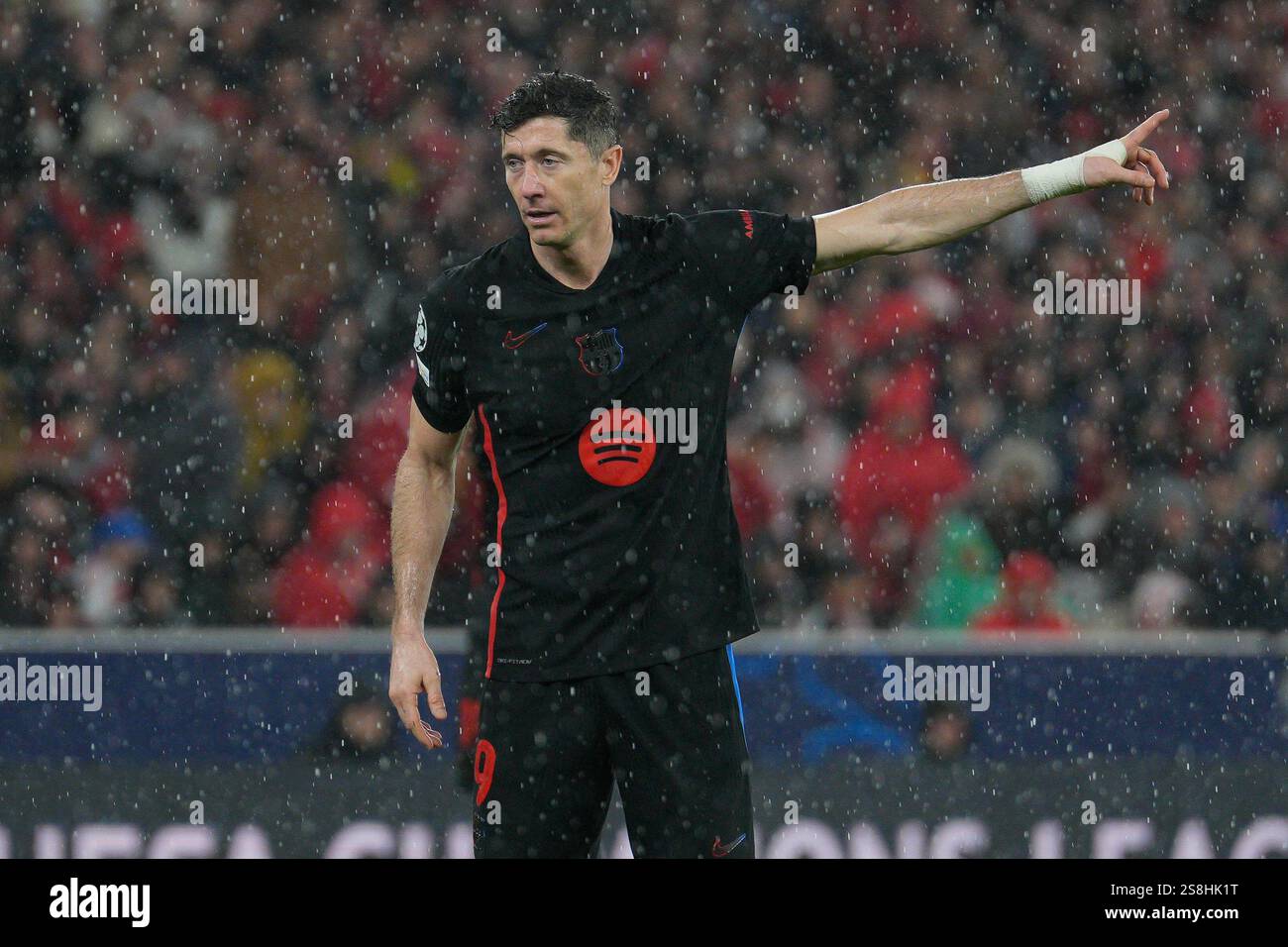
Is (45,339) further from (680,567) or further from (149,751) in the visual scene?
(680,567)

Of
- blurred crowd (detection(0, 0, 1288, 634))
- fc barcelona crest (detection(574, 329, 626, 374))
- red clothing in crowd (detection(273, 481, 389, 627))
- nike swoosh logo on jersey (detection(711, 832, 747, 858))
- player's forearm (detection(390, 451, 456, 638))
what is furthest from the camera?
blurred crowd (detection(0, 0, 1288, 634))

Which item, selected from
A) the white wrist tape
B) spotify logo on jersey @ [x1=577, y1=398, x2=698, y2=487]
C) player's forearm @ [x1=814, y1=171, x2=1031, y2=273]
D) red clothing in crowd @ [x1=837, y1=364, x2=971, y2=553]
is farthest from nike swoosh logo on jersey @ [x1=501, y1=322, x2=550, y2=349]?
red clothing in crowd @ [x1=837, y1=364, x2=971, y2=553]

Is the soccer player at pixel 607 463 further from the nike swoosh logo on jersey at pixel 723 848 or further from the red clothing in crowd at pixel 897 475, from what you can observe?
the red clothing in crowd at pixel 897 475

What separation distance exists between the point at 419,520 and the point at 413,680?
15.4 inches

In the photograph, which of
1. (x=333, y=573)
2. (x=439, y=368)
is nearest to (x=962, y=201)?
(x=439, y=368)

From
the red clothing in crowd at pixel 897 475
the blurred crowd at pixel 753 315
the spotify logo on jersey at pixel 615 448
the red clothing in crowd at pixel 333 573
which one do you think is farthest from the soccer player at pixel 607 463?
the red clothing in crowd at pixel 897 475

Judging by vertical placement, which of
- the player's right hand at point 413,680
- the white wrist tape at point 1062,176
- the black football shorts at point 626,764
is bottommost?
the black football shorts at point 626,764

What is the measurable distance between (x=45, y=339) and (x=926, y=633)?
11.6 feet

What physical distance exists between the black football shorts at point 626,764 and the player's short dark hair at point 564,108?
1067 millimetres

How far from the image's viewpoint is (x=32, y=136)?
7617 mm

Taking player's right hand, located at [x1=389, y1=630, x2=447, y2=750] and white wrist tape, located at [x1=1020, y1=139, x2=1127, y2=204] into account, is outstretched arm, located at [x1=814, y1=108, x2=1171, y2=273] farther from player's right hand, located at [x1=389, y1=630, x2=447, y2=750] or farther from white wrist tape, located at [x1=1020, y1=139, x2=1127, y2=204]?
player's right hand, located at [x1=389, y1=630, x2=447, y2=750]

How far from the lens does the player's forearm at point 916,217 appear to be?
385 cm

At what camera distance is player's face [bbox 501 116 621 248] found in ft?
12.3

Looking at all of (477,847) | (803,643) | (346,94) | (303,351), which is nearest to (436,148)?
(346,94)
